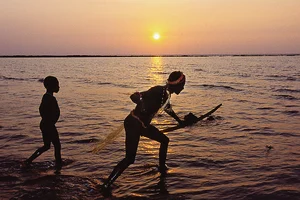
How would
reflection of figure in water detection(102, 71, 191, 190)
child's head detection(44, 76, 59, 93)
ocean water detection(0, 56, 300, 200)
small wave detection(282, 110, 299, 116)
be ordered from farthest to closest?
1. small wave detection(282, 110, 299, 116)
2. child's head detection(44, 76, 59, 93)
3. ocean water detection(0, 56, 300, 200)
4. reflection of figure in water detection(102, 71, 191, 190)

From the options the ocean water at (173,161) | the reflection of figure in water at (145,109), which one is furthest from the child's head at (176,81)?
the ocean water at (173,161)

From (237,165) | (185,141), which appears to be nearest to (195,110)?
(185,141)

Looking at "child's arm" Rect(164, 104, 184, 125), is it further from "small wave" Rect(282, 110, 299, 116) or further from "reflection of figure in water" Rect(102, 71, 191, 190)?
"small wave" Rect(282, 110, 299, 116)

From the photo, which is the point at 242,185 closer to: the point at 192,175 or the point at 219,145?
the point at 192,175

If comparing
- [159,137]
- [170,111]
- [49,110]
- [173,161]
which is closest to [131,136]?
[159,137]

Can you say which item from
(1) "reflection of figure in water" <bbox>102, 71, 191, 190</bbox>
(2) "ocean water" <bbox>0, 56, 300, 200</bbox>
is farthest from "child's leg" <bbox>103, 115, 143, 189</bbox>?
(2) "ocean water" <bbox>0, 56, 300, 200</bbox>

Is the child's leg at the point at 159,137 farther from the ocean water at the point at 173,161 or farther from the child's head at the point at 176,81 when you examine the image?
the child's head at the point at 176,81

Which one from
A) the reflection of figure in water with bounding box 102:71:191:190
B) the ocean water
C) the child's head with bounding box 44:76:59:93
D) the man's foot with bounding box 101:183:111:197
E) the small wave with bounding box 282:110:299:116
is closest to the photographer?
the reflection of figure in water with bounding box 102:71:191:190

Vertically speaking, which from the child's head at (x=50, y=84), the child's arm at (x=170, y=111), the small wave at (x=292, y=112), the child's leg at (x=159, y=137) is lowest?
the small wave at (x=292, y=112)

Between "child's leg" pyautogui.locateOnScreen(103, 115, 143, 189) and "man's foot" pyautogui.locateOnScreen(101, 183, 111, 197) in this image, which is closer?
"child's leg" pyautogui.locateOnScreen(103, 115, 143, 189)

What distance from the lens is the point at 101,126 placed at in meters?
13.6

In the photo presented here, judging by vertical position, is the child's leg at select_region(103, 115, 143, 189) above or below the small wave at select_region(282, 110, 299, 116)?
above

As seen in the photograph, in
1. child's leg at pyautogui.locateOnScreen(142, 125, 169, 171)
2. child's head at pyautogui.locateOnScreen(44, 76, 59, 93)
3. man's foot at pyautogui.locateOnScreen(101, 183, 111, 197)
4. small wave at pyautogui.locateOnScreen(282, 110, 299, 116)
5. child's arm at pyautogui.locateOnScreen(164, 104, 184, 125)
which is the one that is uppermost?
child's head at pyautogui.locateOnScreen(44, 76, 59, 93)

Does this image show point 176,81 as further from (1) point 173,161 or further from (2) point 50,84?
(1) point 173,161
